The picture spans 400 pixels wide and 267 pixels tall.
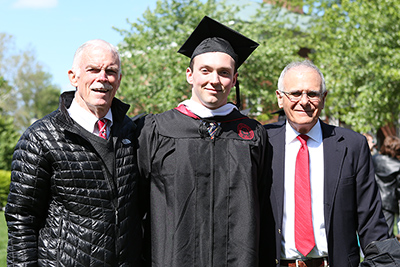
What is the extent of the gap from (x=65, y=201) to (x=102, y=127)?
1.66 feet

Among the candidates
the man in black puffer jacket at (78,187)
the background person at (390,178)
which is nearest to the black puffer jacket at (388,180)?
the background person at (390,178)

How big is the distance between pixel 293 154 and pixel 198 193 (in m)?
0.78

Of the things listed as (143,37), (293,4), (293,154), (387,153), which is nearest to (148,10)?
(143,37)

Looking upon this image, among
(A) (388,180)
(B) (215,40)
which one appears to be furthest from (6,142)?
(B) (215,40)

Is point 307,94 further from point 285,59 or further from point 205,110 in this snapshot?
point 285,59

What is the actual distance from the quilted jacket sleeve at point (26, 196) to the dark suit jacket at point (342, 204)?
1492mm

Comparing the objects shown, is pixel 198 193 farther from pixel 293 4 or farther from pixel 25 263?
pixel 293 4

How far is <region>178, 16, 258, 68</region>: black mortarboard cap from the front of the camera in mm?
3430

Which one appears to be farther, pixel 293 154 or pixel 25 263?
pixel 293 154

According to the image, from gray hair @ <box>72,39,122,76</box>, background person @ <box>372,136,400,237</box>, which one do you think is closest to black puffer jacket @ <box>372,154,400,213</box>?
background person @ <box>372,136,400,237</box>

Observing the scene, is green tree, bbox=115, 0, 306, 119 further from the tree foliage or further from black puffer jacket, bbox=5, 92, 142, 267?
black puffer jacket, bbox=5, 92, 142, 267

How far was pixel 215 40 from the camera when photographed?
3465 mm

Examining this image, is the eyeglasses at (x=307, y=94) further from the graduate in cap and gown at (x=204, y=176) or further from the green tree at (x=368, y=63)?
the green tree at (x=368, y=63)

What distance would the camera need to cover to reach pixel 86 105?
2.99 metres
